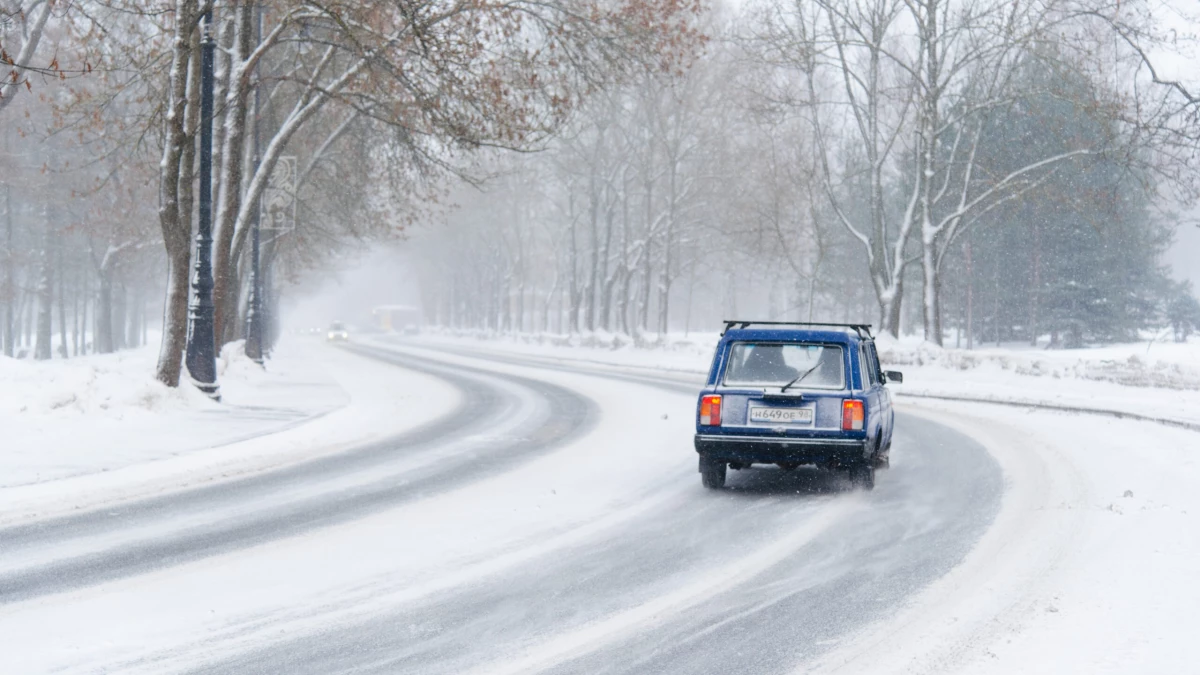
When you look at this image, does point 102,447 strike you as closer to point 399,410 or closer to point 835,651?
point 399,410

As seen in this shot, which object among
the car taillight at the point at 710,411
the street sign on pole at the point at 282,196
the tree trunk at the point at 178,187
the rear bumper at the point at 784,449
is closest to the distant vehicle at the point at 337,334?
the street sign on pole at the point at 282,196

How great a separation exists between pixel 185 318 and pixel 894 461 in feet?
36.2

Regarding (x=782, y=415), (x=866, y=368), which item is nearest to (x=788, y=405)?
(x=782, y=415)

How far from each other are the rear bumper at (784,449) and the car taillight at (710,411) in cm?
14

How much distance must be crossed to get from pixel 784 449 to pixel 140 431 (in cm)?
848

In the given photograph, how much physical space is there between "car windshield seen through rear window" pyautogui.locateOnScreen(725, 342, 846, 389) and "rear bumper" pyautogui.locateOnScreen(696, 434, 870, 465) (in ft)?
1.88

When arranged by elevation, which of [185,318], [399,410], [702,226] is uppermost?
[702,226]

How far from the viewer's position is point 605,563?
25.1 feet

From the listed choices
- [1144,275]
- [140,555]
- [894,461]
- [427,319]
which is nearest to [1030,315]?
[1144,275]

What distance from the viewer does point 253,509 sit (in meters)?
9.76

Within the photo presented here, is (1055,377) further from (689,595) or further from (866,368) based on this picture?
(689,595)

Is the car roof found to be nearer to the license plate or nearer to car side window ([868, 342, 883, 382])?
the license plate

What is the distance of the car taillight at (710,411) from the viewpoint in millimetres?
10914

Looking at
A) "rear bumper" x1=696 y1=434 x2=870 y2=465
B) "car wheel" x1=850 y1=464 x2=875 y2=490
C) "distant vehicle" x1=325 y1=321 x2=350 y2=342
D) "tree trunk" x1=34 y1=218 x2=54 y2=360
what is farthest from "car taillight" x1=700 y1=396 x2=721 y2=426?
"distant vehicle" x1=325 y1=321 x2=350 y2=342
